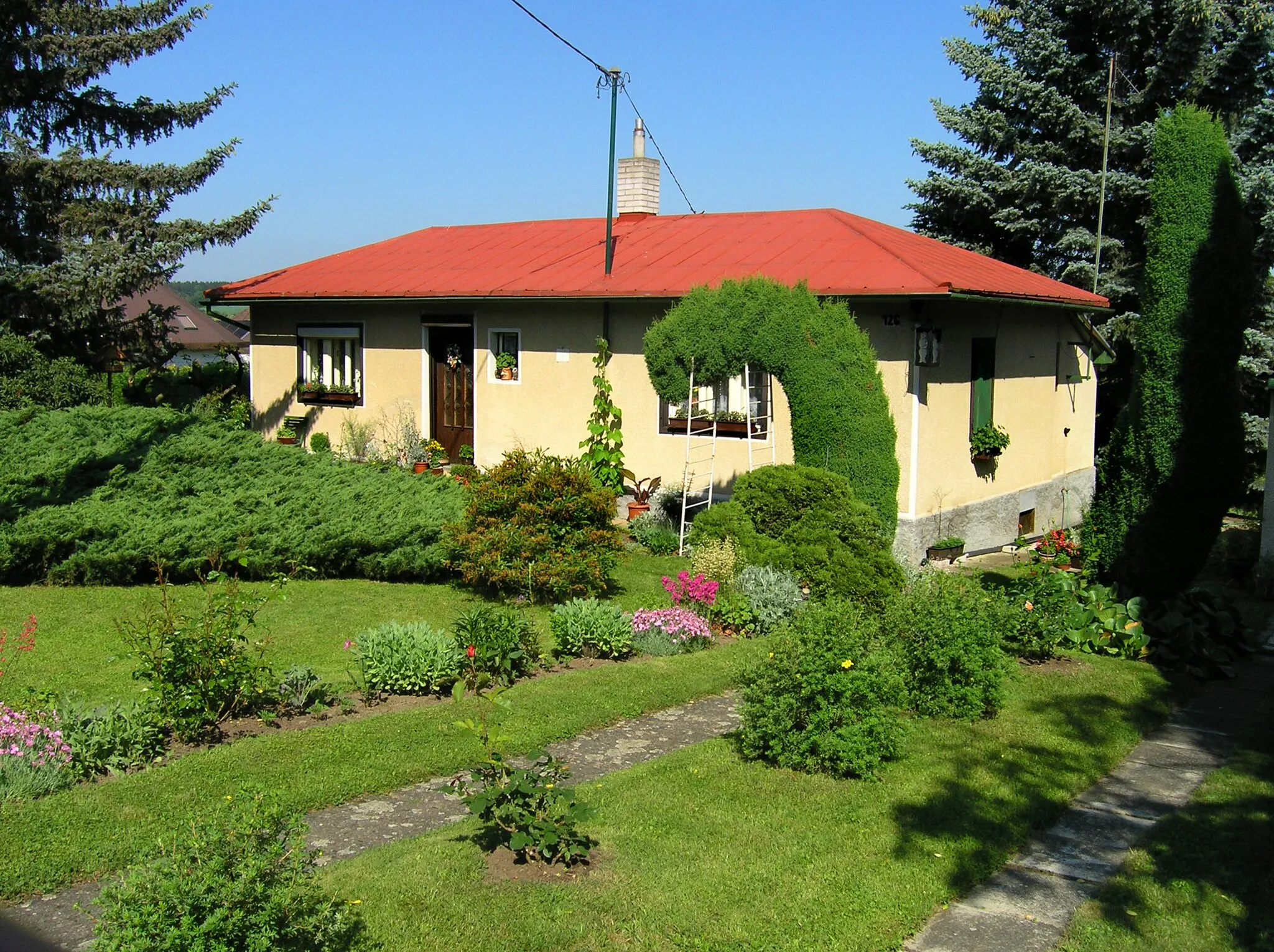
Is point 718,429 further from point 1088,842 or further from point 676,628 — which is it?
point 1088,842

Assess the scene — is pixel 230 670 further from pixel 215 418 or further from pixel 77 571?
pixel 215 418

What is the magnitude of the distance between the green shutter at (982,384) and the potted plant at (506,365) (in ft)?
20.5

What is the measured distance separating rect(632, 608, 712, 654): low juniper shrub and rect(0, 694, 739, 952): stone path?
1.08 m

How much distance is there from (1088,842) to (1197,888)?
2.06 ft

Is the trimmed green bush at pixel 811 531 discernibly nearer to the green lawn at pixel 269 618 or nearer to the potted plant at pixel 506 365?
the green lawn at pixel 269 618

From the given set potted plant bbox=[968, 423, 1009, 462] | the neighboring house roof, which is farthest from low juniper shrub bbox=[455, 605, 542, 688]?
the neighboring house roof

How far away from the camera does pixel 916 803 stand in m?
6.18

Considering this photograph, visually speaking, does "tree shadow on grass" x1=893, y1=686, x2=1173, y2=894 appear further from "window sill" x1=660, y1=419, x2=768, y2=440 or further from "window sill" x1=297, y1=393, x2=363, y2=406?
"window sill" x1=297, y1=393, x2=363, y2=406

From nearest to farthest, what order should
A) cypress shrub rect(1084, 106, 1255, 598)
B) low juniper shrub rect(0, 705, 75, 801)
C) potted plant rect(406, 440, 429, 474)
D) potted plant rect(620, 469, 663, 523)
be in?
1. low juniper shrub rect(0, 705, 75, 801)
2. cypress shrub rect(1084, 106, 1255, 598)
3. potted plant rect(620, 469, 663, 523)
4. potted plant rect(406, 440, 429, 474)

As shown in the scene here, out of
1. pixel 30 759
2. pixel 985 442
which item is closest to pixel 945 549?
pixel 985 442

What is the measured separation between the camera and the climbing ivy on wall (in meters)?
11.9

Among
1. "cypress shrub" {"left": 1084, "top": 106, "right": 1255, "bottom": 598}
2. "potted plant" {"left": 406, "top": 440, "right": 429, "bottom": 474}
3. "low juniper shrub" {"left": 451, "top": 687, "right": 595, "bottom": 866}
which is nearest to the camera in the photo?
"low juniper shrub" {"left": 451, "top": 687, "right": 595, "bottom": 866}

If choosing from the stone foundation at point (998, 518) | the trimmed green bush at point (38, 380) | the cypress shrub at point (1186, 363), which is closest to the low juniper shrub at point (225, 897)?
the cypress shrub at point (1186, 363)

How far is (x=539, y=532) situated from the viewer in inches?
424
